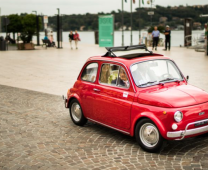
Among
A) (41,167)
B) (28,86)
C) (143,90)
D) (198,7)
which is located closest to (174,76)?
(143,90)

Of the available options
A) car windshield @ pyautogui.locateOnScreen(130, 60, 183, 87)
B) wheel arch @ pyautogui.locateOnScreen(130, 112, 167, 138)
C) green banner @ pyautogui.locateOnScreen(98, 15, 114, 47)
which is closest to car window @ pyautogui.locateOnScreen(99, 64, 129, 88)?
car windshield @ pyautogui.locateOnScreen(130, 60, 183, 87)

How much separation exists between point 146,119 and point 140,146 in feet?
1.62

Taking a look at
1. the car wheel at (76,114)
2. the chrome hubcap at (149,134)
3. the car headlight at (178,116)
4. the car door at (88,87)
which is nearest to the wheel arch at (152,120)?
the chrome hubcap at (149,134)

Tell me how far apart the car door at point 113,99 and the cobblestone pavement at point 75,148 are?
14.8 inches

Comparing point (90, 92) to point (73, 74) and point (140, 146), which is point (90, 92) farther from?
point (73, 74)

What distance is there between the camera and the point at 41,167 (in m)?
5.48

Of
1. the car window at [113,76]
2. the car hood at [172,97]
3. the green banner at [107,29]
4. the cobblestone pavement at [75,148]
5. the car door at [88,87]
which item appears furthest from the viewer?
the green banner at [107,29]

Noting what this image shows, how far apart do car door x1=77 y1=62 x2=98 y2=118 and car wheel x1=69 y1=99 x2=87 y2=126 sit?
0.21 m

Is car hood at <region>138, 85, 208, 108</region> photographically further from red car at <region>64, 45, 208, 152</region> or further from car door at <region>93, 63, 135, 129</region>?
car door at <region>93, 63, 135, 129</region>

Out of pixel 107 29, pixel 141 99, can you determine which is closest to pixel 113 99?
pixel 141 99

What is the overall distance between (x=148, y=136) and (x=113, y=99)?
100 cm

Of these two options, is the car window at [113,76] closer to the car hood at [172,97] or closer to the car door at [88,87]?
the car door at [88,87]

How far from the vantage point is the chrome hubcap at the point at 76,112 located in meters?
7.76

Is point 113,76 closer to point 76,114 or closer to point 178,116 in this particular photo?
point 76,114
